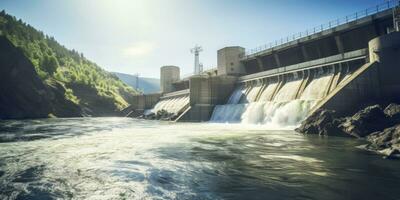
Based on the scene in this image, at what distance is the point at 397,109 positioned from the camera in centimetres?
1942

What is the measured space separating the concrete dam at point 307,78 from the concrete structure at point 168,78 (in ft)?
55.4

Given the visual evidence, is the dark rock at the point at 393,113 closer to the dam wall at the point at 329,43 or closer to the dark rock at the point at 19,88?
the dam wall at the point at 329,43

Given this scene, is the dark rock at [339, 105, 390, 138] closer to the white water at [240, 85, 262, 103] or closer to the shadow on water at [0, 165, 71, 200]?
the shadow on water at [0, 165, 71, 200]

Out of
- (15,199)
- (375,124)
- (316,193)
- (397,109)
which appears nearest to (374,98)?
(397,109)

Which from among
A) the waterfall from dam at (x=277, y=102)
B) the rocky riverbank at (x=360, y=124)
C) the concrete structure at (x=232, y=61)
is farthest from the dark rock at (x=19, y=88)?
the rocky riverbank at (x=360, y=124)

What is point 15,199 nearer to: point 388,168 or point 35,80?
point 388,168

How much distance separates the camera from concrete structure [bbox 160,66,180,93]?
74750mm

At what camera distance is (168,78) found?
246 ft

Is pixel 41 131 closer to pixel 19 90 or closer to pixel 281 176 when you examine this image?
pixel 281 176

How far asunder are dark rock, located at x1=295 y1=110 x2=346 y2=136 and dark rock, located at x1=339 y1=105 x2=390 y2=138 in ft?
1.85

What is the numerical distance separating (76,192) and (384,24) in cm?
3403

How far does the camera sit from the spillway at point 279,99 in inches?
1075

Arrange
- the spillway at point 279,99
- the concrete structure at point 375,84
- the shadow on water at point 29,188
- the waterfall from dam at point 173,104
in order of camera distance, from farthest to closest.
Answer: the waterfall from dam at point 173,104 < the spillway at point 279,99 < the concrete structure at point 375,84 < the shadow on water at point 29,188

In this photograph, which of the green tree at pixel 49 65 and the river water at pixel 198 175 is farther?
the green tree at pixel 49 65
